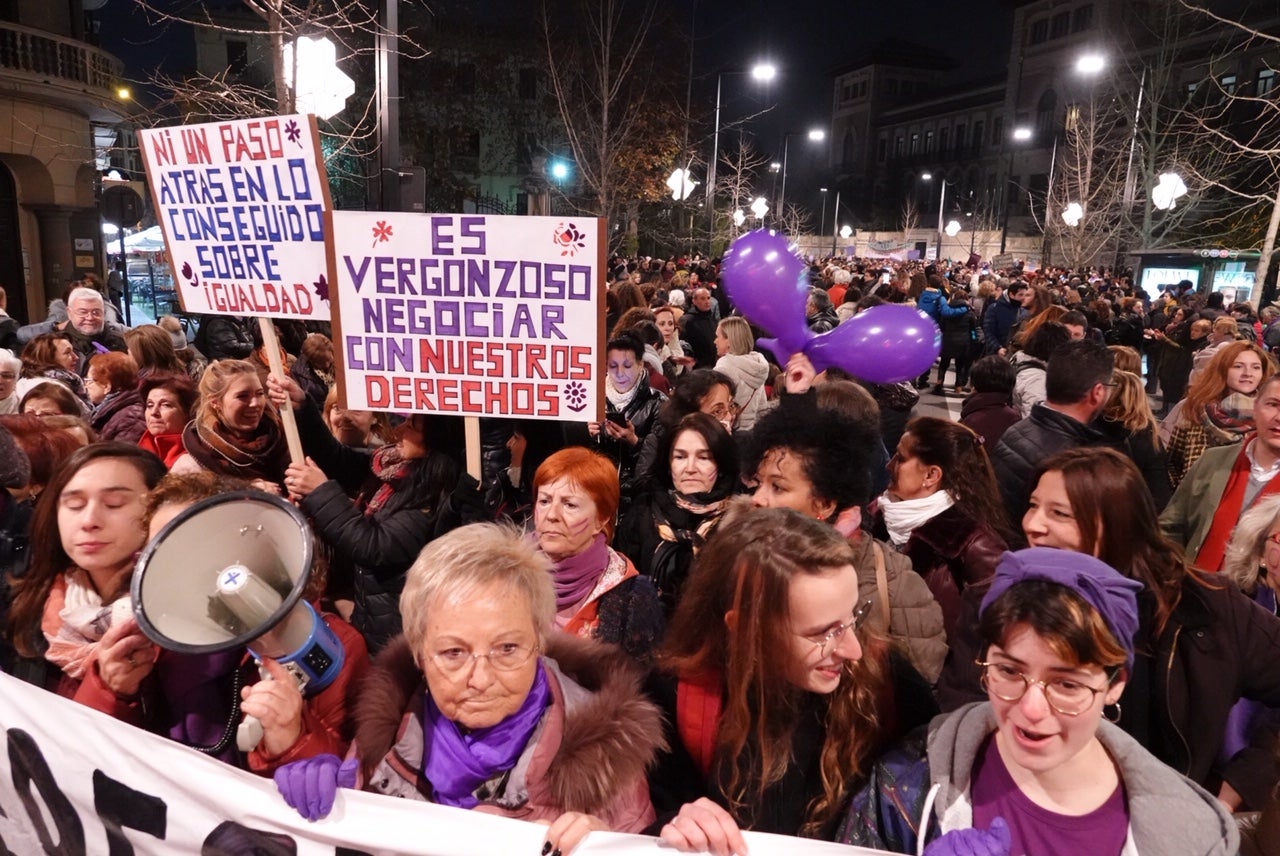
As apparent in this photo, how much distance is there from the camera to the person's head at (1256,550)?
2.77 meters

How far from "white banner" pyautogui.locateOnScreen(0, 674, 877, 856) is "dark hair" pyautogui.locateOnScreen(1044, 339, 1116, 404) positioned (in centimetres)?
310

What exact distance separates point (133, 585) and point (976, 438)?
2964 mm

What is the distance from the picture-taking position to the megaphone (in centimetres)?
197

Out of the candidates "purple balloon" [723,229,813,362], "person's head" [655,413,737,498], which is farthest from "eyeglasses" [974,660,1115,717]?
"purple balloon" [723,229,813,362]

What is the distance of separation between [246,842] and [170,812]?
0.86 ft

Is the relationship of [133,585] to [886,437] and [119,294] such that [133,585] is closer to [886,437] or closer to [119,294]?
Result: [886,437]

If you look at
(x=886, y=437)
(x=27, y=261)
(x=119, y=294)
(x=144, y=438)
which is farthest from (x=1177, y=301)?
(x=27, y=261)

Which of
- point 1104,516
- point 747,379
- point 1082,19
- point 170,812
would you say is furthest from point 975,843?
point 1082,19

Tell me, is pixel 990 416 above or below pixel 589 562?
above

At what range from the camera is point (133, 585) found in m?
1.90

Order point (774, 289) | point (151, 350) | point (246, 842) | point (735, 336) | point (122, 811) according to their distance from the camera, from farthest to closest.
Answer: point (735, 336)
point (151, 350)
point (774, 289)
point (122, 811)
point (246, 842)

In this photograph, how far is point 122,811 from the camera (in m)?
2.25

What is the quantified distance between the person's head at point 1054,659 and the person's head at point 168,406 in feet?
13.3

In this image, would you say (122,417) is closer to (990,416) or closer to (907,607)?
(907,607)
